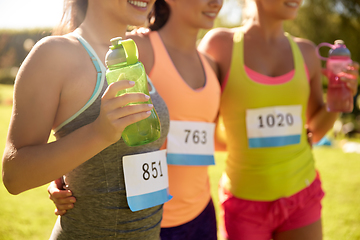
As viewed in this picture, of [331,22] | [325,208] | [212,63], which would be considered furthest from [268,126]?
[331,22]

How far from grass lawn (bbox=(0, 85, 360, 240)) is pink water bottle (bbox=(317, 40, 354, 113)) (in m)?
2.23

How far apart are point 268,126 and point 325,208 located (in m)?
3.09

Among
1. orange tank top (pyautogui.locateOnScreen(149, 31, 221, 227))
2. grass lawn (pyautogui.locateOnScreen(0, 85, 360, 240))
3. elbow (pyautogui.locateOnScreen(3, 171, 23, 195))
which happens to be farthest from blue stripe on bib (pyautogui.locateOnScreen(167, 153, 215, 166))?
grass lawn (pyautogui.locateOnScreen(0, 85, 360, 240))

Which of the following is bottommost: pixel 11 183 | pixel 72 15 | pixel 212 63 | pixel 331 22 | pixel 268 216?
pixel 331 22

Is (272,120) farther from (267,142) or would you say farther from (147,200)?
(147,200)

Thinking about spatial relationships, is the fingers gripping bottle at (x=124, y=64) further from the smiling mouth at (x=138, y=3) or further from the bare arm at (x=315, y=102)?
the bare arm at (x=315, y=102)

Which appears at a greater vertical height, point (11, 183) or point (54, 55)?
point (54, 55)

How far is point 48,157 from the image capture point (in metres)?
1.05

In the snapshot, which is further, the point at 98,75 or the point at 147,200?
the point at 147,200

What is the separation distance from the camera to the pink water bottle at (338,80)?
209 centimetres

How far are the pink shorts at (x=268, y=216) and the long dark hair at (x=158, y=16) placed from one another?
1.15 meters

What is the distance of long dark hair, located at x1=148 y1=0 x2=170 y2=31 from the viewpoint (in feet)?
6.73

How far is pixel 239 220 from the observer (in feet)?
6.73

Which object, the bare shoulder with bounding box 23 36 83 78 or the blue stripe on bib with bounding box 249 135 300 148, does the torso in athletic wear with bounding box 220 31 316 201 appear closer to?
the blue stripe on bib with bounding box 249 135 300 148
